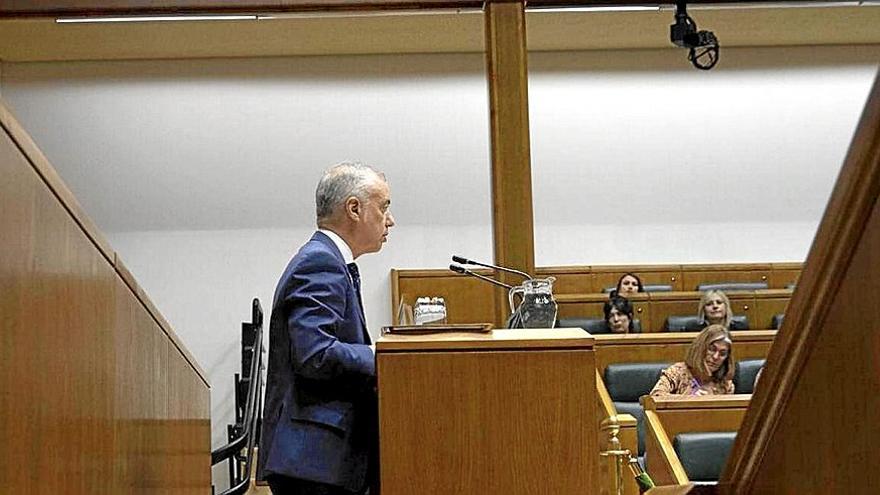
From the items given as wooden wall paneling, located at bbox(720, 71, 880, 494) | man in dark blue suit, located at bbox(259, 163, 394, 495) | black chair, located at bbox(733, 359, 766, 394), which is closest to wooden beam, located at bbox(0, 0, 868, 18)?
black chair, located at bbox(733, 359, 766, 394)

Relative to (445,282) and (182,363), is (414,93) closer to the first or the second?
(445,282)

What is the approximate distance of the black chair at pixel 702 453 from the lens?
11.5 ft

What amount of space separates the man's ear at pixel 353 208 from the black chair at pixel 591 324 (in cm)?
420

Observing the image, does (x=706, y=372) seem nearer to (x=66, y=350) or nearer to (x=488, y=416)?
(x=488, y=416)

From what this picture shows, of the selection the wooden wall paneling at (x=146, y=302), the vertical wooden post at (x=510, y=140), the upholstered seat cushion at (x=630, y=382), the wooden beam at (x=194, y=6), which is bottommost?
the upholstered seat cushion at (x=630, y=382)

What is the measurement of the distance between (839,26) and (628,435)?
463cm

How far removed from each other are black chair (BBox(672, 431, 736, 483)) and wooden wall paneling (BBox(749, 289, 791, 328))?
126 inches

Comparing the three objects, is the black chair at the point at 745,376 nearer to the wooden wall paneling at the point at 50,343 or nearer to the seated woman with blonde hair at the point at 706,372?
the seated woman with blonde hair at the point at 706,372

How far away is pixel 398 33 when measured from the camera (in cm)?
695

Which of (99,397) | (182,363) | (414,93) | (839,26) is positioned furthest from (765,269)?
(99,397)

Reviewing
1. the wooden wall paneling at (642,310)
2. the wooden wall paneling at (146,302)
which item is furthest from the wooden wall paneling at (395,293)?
the wooden wall paneling at (146,302)

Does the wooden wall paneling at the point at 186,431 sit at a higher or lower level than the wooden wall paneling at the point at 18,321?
lower

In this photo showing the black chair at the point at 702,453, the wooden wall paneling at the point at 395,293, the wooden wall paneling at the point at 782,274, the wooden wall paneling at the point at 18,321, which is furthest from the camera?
the wooden wall paneling at the point at 782,274

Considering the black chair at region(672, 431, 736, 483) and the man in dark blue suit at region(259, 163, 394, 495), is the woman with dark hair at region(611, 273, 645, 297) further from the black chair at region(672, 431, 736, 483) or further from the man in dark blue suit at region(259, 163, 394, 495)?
the man in dark blue suit at region(259, 163, 394, 495)
